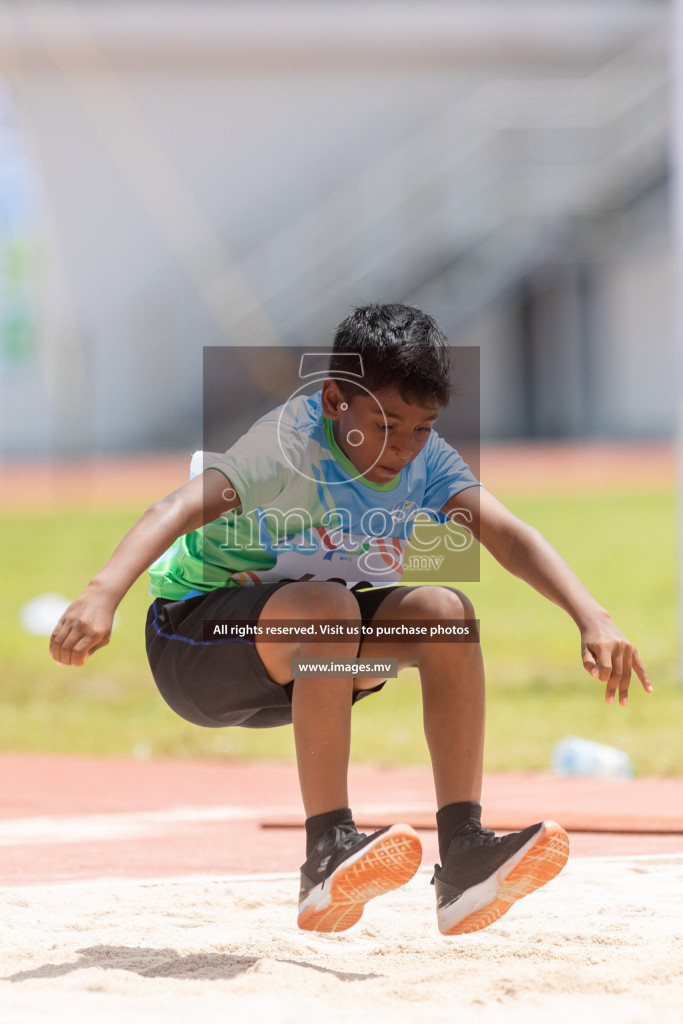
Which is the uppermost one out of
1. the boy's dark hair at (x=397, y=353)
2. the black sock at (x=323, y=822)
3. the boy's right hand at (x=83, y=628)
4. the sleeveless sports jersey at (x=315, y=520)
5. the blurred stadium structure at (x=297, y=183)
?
the blurred stadium structure at (x=297, y=183)

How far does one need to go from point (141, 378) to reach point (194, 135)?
3856mm

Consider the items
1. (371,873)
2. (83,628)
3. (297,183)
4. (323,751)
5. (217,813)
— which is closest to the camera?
(83,628)

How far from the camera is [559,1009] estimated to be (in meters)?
2.45

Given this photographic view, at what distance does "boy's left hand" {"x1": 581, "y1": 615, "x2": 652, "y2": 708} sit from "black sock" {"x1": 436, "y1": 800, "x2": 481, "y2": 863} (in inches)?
14.8

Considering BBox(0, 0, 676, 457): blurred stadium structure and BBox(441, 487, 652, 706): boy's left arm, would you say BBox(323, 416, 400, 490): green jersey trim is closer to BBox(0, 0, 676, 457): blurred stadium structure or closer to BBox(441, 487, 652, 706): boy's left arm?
BBox(441, 487, 652, 706): boy's left arm

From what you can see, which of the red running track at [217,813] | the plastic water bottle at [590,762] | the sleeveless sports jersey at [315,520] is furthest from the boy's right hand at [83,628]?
the plastic water bottle at [590,762]

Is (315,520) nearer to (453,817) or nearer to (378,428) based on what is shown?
(378,428)

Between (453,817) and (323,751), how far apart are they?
12.7 inches

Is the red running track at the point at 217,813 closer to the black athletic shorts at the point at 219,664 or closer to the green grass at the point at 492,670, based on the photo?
the green grass at the point at 492,670

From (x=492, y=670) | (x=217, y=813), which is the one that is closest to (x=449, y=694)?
(x=217, y=813)

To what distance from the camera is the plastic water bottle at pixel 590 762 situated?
5.86 meters

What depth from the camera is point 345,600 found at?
2.82 meters

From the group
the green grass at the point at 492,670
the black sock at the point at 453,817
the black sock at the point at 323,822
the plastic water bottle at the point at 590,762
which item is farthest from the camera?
the green grass at the point at 492,670

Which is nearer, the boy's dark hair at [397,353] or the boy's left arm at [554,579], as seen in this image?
the boy's left arm at [554,579]
